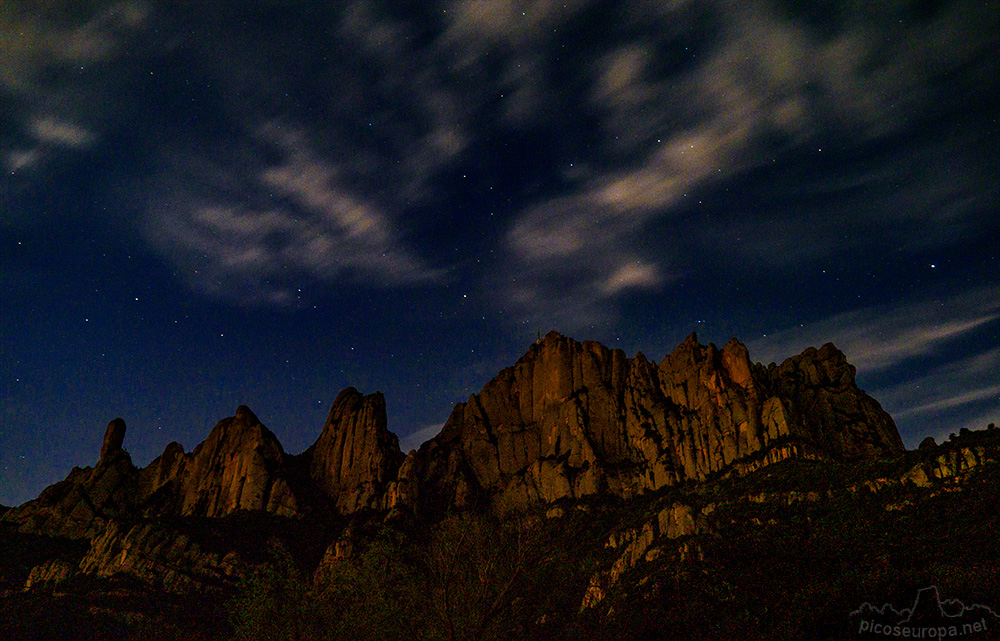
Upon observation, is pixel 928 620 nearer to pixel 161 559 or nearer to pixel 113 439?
pixel 161 559

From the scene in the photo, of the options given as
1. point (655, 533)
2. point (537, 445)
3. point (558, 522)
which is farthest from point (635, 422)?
point (558, 522)

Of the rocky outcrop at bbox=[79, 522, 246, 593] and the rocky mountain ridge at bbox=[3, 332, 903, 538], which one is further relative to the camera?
Result: the rocky mountain ridge at bbox=[3, 332, 903, 538]

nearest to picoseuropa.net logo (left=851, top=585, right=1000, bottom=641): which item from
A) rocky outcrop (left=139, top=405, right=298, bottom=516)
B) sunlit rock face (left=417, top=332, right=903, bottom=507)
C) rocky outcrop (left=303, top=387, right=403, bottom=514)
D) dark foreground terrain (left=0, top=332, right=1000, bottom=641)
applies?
dark foreground terrain (left=0, top=332, right=1000, bottom=641)

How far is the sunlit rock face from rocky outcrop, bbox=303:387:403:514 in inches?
510

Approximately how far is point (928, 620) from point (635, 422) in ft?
382

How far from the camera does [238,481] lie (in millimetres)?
169000

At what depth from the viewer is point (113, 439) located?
627ft

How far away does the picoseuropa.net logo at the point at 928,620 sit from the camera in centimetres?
4084

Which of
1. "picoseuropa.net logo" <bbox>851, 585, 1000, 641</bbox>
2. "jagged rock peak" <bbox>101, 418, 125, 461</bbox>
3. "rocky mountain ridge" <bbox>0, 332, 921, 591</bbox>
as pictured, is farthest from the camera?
"jagged rock peak" <bbox>101, 418, 125, 461</bbox>

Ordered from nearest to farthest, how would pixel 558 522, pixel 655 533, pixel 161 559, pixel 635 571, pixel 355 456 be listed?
1. pixel 558 522
2. pixel 635 571
3. pixel 655 533
4. pixel 161 559
5. pixel 355 456

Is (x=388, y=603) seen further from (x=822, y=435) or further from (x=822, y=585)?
(x=822, y=435)

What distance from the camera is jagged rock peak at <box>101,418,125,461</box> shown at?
188 meters

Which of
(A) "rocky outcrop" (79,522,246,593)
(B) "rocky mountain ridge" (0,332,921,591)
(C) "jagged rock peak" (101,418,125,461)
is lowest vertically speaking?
(A) "rocky outcrop" (79,522,246,593)

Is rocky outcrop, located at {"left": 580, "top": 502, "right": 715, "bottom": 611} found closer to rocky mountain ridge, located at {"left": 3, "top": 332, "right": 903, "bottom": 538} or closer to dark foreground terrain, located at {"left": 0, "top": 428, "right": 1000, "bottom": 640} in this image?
dark foreground terrain, located at {"left": 0, "top": 428, "right": 1000, "bottom": 640}
